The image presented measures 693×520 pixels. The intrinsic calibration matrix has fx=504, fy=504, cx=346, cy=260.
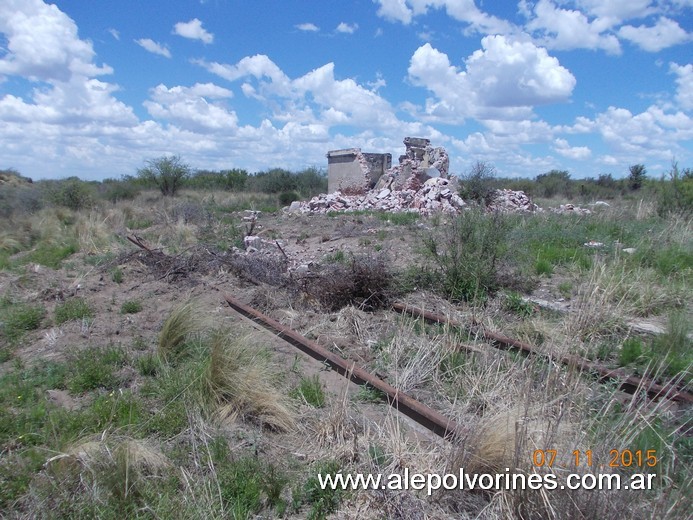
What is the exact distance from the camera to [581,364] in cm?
423

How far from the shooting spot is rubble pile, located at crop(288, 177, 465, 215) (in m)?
23.5

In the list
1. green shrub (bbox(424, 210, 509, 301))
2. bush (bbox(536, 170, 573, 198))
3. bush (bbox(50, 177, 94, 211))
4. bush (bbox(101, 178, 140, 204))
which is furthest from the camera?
bush (bbox(536, 170, 573, 198))

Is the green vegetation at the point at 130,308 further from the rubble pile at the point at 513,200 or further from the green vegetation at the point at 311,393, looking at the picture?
the rubble pile at the point at 513,200

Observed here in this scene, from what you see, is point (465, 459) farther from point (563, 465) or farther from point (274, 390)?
point (274, 390)

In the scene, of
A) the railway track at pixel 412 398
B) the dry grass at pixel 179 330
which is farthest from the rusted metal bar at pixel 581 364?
the dry grass at pixel 179 330

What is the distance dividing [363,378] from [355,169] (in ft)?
90.2

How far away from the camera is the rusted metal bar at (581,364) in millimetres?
4310

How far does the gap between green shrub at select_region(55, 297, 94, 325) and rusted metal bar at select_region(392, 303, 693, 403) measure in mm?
4765

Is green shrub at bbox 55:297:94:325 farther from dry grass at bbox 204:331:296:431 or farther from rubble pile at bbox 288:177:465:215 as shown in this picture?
rubble pile at bbox 288:177:465:215

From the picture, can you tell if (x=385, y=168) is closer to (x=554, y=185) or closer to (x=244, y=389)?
(x=554, y=185)

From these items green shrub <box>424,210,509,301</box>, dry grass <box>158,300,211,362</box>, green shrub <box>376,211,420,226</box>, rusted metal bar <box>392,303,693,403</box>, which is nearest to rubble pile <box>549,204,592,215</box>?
green shrub <box>376,211,420,226</box>

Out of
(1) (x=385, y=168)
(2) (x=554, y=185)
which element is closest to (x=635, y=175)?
(2) (x=554, y=185)

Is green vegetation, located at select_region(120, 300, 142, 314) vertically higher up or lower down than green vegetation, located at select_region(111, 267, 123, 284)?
lower down

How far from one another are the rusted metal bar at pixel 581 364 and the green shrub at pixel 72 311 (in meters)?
4.77
